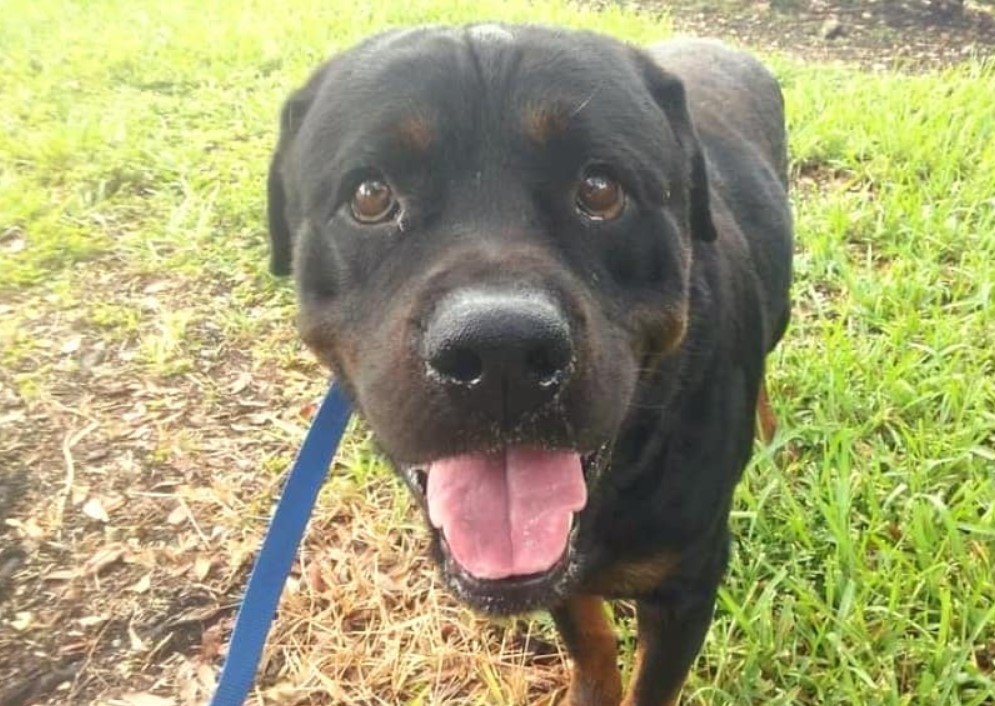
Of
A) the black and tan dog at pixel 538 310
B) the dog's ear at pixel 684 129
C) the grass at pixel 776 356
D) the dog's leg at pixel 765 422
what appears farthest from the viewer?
the dog's leg at pixel 765 422

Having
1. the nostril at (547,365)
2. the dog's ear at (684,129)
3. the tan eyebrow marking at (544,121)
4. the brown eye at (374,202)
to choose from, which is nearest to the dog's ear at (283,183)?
the brown eye at (374,202)

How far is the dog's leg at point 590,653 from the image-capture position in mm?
2436

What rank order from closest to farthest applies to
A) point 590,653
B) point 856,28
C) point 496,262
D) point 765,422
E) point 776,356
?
1. point 496,262
2. point 590,653
3. point 765,422
4. point 776,356
5. point 856,28

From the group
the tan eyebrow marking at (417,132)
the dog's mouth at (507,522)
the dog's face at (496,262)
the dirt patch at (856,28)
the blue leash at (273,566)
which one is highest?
the tan eyebrow marking at (417,132)

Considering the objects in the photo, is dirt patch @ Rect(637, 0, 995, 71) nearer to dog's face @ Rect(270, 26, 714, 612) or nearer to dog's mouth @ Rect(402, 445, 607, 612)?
dog's face @ Rect(270, 26, 714, 612)

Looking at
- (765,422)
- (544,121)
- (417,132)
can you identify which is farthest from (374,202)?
(765,422)

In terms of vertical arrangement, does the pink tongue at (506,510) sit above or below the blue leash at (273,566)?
above

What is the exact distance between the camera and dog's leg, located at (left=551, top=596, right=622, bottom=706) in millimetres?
2436

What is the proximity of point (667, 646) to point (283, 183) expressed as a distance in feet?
4.18

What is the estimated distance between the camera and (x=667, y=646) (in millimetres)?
2314

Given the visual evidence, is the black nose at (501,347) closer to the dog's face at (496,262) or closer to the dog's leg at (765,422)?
the dog's face at (496,262)

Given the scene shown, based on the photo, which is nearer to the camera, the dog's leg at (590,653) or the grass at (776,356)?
the dog's leg at (590,653)

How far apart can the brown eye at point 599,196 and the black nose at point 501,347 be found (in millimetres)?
356

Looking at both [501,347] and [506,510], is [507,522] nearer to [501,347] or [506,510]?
[506,510]
